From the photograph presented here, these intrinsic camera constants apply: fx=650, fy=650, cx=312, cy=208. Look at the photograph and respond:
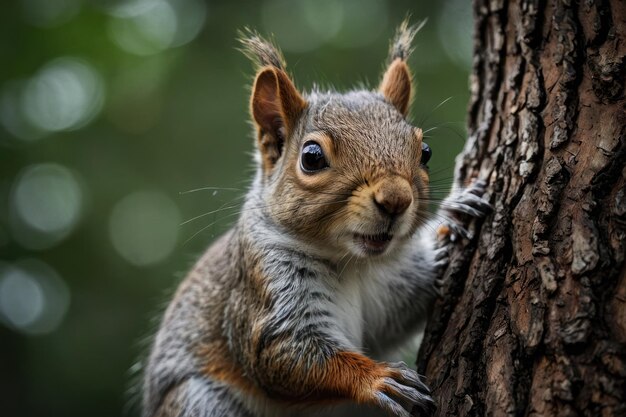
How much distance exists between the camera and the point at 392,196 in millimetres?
2564

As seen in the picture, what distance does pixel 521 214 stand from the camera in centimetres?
255

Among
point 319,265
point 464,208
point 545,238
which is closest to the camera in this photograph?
point 545,238

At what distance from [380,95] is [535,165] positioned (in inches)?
41.7

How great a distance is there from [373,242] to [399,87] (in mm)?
1028

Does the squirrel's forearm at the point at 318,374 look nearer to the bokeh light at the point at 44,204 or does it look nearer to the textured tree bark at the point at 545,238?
the textured tree bark at the point at 545,238

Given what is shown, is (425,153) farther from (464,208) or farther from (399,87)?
(399,87)

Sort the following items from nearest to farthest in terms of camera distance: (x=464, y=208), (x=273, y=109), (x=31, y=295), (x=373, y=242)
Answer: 1. (x=373, y=242)
2. (x=464, y=208)
3. (x=273, y=109)
4. (x=31, y=295)

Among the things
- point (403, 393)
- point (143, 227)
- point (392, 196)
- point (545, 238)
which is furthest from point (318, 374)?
point (143, 227)

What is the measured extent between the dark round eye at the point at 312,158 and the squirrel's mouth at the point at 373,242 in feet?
1.16

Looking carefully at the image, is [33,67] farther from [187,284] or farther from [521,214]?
[521,214]

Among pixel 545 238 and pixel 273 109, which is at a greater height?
pixel 273 109

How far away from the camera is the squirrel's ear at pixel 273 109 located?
3146mm

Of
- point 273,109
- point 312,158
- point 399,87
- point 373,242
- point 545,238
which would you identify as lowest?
point 373,242

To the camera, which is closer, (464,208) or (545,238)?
(545,238)
